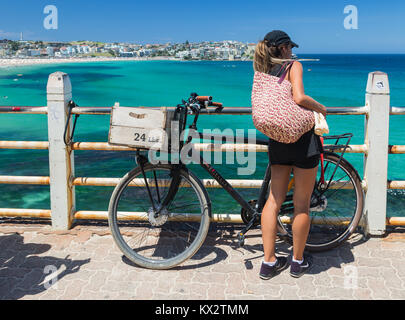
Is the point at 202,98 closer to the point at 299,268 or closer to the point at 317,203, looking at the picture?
the point at 317,203

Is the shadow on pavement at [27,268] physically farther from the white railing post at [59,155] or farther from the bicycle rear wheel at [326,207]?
the bicycle rear wheel at [326,207]

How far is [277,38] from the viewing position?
3375mm

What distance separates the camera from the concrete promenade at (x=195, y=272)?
11.6ft

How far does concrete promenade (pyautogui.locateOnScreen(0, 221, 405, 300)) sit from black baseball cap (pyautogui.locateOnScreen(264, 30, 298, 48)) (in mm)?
1855

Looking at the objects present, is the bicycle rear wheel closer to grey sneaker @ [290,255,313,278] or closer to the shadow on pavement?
grey sneaker @ [290,255,313,278]

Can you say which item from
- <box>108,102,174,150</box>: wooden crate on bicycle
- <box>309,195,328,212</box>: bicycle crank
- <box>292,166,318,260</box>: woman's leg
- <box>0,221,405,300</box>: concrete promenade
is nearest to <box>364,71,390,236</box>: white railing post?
<box>0,221,405,300</box>: concrete promenade

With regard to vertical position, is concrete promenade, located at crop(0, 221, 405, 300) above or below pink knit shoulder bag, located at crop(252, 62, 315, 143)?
below

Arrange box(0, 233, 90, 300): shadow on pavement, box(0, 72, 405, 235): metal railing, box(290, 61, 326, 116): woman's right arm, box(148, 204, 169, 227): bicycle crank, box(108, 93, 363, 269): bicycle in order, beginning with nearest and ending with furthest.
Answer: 1. box(290, 61, 326, 116): woman's right arm
2. box(0, 233, 90, 300): shadow on pavement
3. box(108, 93, 363, 269): bicycle
4. box(148, 204, 169, 227): bicycle crank
5. box(0, 72, 405, 235): metal railing

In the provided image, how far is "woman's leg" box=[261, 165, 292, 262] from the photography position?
367 centimetres

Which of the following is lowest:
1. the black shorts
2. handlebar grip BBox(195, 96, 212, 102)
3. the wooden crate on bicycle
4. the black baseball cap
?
the black shorts

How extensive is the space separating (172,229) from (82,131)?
21407mm

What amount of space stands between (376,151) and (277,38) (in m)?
1.80

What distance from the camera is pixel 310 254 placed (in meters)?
4.20

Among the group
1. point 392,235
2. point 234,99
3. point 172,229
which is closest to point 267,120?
point 172,229
